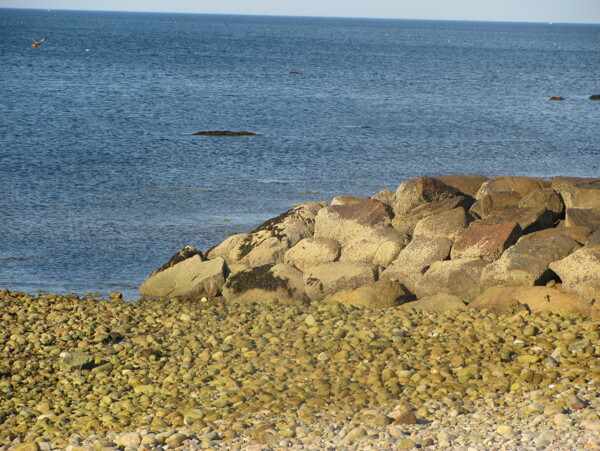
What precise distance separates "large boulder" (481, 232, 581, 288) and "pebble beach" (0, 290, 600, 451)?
873mm

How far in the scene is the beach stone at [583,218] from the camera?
14.2 metres

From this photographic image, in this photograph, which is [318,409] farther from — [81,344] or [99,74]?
[99,74]

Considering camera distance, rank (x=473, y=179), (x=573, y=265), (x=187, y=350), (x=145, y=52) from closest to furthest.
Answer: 1. (x=187, y=350)
2. (x=573, y=265)
3. (x=473, y=179)
4. (x=145, y=52)

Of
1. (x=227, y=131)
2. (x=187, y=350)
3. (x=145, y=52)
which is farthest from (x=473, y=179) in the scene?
(x=145, y=52)

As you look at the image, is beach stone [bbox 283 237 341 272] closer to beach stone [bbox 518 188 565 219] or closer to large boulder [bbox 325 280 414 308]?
large boulder [bbox 325 280 414 308]

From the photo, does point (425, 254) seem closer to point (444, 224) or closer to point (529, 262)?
point (444, 224)

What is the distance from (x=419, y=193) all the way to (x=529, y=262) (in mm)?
2984

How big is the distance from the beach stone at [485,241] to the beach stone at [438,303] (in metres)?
1.05

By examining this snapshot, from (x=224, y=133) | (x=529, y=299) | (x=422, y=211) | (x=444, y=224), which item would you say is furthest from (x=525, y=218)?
(x=224, y=133)

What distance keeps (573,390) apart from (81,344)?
6.75 metres

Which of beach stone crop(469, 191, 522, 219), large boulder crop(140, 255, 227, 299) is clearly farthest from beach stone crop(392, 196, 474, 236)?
large boulder crop(140, 255, 227, 299)

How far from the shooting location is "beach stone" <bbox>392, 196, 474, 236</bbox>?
50.3ft

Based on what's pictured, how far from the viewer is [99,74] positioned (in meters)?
69.4

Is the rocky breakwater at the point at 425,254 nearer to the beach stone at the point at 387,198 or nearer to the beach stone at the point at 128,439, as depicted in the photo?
the beach stone at the point at 387,198
